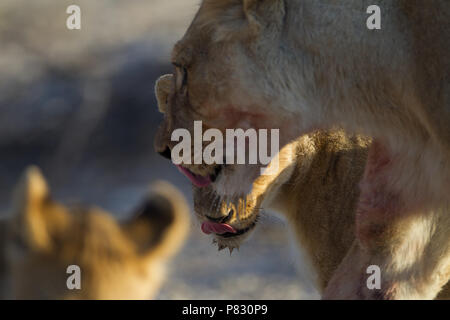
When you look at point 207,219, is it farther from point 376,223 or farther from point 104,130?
point 104,130

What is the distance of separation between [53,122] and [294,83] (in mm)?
5787

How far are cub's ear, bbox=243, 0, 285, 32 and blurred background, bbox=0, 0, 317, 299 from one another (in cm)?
376

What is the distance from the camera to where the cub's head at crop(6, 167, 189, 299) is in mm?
2826

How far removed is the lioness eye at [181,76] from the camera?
1.46 metres

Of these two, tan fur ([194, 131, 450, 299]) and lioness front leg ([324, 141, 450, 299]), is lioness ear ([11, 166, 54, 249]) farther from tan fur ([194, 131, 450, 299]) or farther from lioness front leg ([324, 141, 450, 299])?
lioness front leg ([324, 141, 450, 299])

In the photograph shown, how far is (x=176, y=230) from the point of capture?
3051mm

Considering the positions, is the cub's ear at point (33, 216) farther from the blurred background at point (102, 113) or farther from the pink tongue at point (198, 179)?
the blurred background at point (102, 113)

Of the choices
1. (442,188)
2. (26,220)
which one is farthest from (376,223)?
(26,220)

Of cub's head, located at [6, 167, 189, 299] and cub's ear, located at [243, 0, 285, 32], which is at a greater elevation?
cub's ear, located at [243, 0, 285, 32]

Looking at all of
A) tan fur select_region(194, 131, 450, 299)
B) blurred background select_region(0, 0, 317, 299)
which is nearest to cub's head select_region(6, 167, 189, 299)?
tan fur select_region(194, 131, 450, 299)

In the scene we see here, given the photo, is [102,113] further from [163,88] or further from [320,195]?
[163,88]

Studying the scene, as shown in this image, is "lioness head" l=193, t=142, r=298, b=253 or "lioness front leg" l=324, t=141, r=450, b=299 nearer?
"lioness front leg" l=324, t=141, r=450, b=299

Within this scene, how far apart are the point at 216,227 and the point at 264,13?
51cm

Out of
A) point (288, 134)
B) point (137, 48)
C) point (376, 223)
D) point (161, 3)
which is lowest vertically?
point (376, 223)
